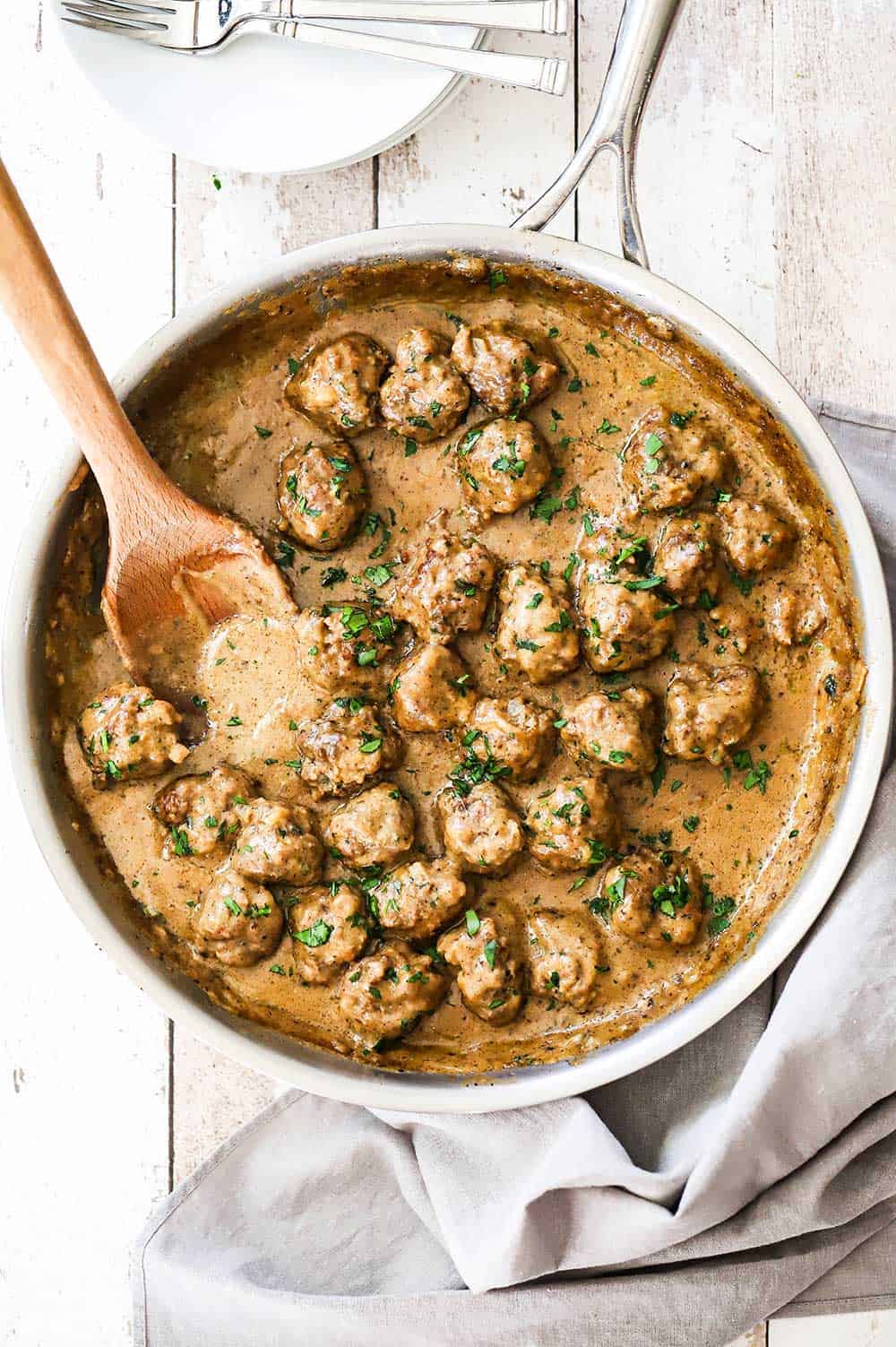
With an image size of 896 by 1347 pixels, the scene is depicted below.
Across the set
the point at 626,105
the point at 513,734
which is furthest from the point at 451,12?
the point at 513,734

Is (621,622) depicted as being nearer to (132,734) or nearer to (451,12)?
(132,734)

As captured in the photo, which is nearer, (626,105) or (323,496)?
(626,105)

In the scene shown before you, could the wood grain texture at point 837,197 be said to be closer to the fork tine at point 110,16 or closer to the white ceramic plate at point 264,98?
the white ceramic plate at point 264,98

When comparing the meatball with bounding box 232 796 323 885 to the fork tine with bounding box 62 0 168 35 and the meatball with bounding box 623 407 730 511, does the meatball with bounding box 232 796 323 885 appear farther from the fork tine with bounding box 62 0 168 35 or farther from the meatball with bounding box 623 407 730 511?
the fork tine with bounding box 62 0 168 35

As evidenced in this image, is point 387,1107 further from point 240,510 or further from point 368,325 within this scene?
point 368,325

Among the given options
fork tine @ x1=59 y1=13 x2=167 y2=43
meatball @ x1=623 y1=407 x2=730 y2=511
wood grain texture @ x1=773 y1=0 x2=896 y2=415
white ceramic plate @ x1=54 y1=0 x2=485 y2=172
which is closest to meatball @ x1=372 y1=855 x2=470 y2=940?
meatball @ x1=623 y1=407 x2=730 y2=511

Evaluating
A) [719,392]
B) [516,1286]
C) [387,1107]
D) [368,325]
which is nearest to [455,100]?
[368,325]
